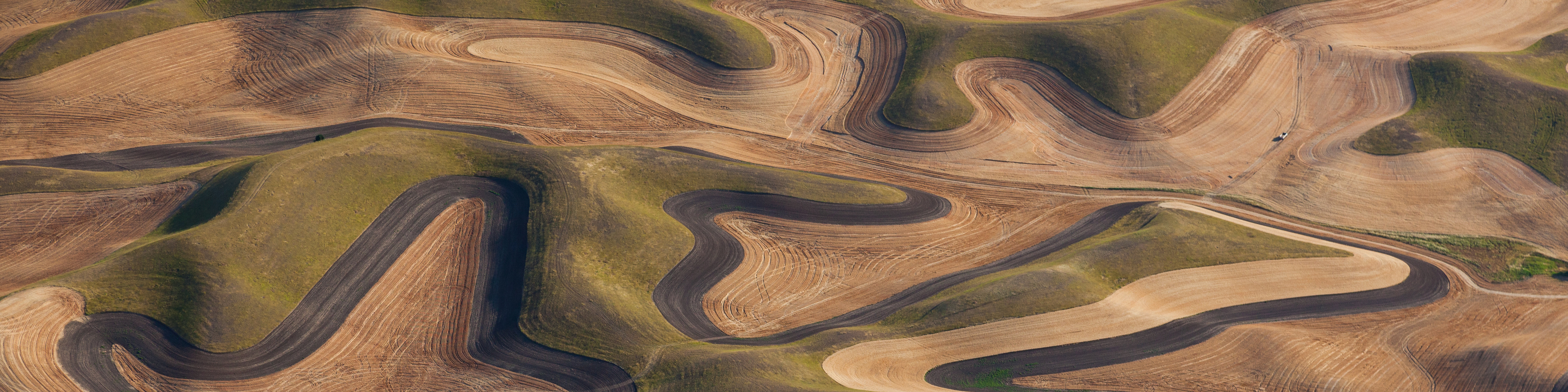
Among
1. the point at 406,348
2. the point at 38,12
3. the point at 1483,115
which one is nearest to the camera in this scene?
the point at 406,348

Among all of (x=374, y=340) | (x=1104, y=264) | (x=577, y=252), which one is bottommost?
(x=374, y=340)

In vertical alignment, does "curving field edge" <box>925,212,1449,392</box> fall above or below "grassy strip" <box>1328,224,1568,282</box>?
below

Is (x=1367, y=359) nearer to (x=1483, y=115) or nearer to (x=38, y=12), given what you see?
(x=1483, y=115)

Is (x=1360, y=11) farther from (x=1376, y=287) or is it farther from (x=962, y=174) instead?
(x=962, y=174)

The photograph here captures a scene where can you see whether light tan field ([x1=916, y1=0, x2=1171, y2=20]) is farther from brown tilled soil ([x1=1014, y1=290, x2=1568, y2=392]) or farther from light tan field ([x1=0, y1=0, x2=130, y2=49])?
Answer: light tan field ([x1=0, y1=0, x2=130, y2=49])

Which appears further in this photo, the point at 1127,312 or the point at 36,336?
the point at 1127,312

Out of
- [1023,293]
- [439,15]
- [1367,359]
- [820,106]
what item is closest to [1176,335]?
[1023,293]

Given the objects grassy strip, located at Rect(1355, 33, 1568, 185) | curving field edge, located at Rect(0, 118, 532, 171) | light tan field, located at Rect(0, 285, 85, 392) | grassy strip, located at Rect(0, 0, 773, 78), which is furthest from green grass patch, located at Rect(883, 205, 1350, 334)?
light tan field, located at Rect(0, 285, 85, 392)

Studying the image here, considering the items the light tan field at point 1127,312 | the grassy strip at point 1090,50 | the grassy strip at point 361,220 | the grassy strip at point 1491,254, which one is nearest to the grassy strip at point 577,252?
the grassy strip at point 361,220
